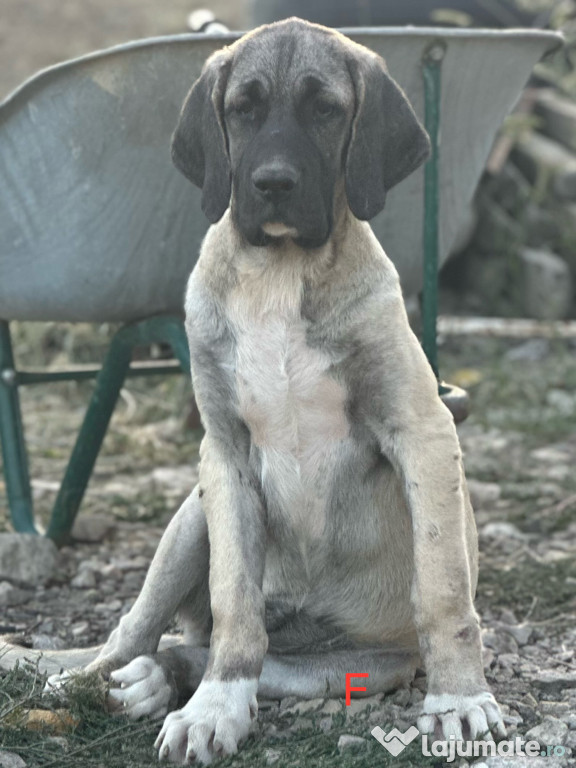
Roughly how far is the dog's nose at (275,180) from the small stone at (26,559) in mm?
1816

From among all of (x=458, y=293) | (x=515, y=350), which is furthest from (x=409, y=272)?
(x=458, y=293)

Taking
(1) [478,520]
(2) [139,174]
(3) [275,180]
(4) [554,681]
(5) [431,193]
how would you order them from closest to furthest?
(3) [275,180] → (4) [554,681] → (5) [431,193] → (2) [139,174] → (1) [478,520]

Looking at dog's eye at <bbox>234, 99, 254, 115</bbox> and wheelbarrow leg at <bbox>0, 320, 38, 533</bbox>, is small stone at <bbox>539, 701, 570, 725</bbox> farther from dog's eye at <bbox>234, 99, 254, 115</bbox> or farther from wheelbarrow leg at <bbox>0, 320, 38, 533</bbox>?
wheelbarrow leg at <bbox>0, 320, 38, 533</bbox>

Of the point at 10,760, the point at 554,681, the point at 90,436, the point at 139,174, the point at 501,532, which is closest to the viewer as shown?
the point at 10,760

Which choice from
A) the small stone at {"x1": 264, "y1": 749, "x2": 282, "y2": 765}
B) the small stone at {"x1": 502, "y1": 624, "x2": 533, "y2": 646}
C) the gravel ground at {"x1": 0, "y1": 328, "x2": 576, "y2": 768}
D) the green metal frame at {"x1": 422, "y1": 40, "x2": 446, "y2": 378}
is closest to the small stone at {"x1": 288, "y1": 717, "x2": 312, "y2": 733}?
the gravel ground at {"x1": 0, "y1": 328, "x2": 576, "y2": 768}

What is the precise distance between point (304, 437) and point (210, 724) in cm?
65

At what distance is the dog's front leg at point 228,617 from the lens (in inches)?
91.3

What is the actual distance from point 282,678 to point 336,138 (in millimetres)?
1213

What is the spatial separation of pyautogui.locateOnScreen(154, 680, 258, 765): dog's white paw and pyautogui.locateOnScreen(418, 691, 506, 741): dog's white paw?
362 mm

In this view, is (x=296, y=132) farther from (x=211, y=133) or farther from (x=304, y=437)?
(x=304, y=437)

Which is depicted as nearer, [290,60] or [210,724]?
[210,724]

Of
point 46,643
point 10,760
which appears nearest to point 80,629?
Answer: point 46,643

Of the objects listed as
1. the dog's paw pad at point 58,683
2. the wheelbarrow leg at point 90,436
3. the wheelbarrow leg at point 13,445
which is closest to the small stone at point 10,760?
the dog's paw pad at point 58,683

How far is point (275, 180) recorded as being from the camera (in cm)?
238
